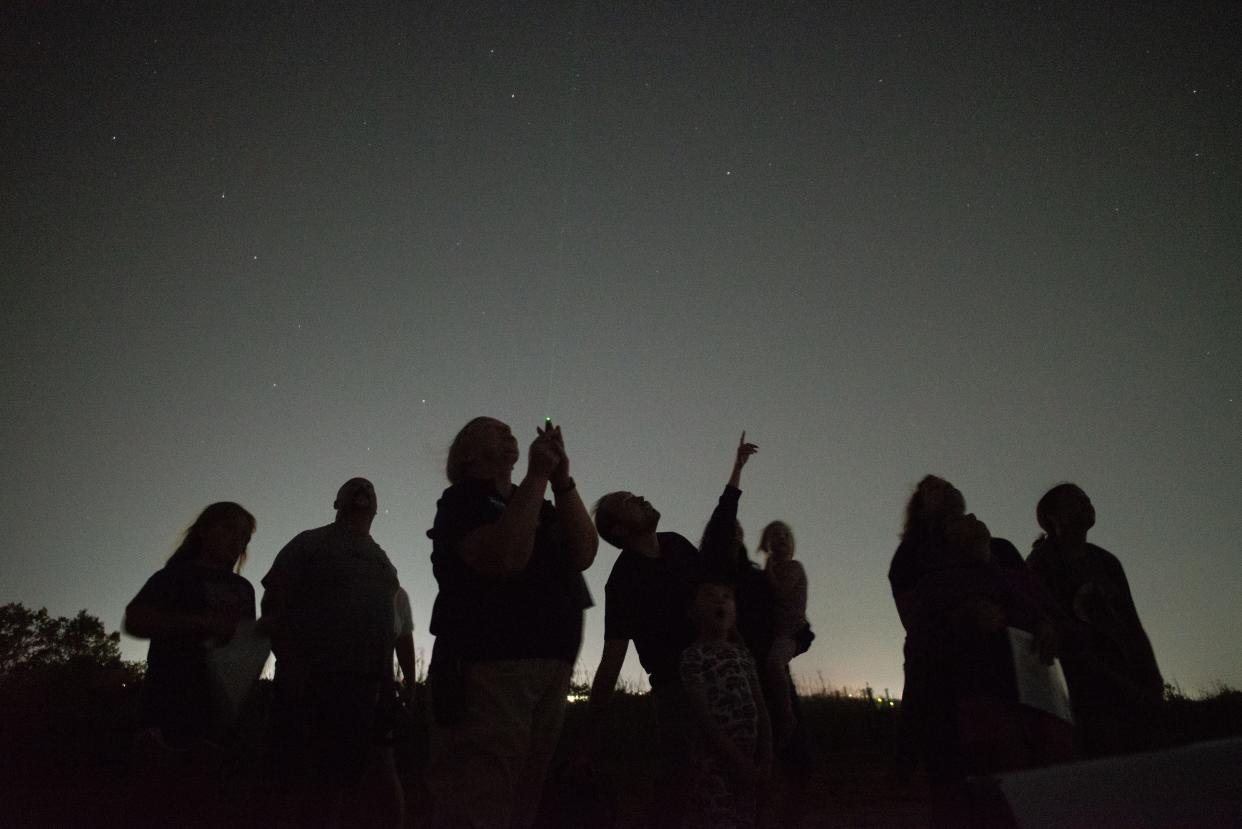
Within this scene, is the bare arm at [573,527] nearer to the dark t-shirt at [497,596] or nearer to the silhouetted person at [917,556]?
the dark t-shirt at [497,596]

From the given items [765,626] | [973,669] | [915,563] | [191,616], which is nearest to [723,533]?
[765,626]

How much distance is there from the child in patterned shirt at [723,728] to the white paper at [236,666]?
70.9 inches

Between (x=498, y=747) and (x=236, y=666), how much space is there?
5.88 feet

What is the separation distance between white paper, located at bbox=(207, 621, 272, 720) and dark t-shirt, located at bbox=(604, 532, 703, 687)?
150 cm

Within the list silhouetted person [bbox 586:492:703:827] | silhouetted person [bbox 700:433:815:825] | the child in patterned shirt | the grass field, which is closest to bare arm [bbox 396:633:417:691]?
the grass field

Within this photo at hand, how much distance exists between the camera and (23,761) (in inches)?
226

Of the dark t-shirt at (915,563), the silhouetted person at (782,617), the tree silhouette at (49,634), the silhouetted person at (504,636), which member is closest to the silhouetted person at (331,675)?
the silhouetted person at (504,636)

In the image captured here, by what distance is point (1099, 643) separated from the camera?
3414 mm

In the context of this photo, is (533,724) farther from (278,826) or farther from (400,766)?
(400,766)

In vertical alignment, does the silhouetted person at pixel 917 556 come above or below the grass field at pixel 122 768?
above

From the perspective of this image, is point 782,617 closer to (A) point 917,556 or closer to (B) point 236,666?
(A) point 917,556

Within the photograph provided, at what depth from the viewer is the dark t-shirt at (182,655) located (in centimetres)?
306

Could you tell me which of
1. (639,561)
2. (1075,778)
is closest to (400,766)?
(639,561)

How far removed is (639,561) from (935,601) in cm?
128
